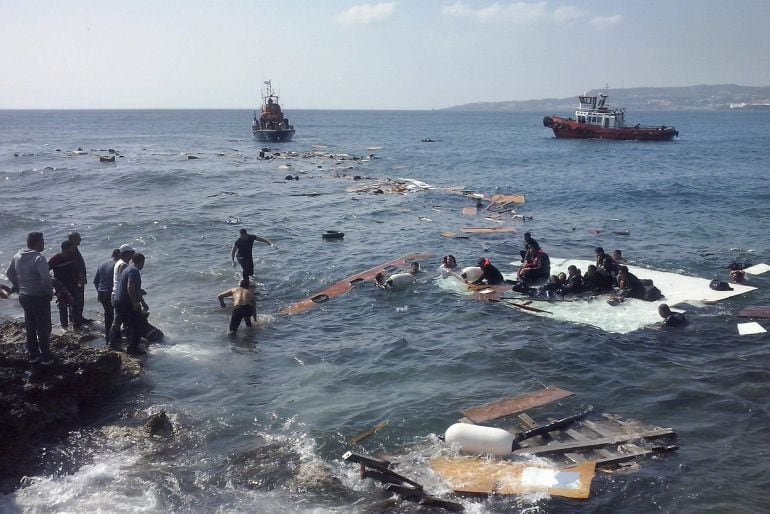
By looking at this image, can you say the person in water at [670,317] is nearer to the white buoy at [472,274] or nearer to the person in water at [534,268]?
the person in water at [534,268]

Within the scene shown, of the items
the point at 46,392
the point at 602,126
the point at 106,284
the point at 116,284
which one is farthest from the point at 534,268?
the point at 602,126

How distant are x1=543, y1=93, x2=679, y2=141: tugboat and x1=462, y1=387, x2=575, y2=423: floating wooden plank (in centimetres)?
7562

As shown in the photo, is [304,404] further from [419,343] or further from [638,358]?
[638,358]

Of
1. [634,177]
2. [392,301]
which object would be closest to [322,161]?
[634,177]

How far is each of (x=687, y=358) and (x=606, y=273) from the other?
4692mm

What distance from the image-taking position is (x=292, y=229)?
27.5 m

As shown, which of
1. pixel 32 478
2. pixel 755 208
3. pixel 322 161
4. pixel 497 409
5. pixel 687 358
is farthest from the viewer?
pixel 322 161

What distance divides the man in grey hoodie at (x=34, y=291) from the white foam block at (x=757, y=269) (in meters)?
19.4

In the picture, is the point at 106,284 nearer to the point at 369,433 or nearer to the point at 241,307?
the point at 241,307

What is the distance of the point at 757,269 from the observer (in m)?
18.8

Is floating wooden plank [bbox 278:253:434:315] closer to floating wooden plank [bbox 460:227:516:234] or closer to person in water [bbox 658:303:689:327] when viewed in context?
floating wooden plank [bbox 460:227:516:234]

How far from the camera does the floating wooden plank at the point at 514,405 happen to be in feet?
33.1

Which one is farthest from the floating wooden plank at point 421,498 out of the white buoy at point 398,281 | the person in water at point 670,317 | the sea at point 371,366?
the white buoy at point 398,281

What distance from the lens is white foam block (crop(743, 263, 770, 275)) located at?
730 inches
